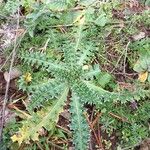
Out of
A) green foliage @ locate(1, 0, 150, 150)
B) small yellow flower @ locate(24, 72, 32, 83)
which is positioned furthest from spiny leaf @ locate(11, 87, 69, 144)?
small yellow flower @ locate(24, 72, 32, 83)

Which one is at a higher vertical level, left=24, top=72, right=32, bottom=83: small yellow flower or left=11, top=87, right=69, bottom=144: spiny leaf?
left=24, top=72, right=32, bottom=83: small yellow flower

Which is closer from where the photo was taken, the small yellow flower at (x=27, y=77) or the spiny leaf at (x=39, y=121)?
the spiny leaf at (x=39, y=121)

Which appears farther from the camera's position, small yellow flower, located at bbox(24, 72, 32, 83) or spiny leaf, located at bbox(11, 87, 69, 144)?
small yellow flower, located at bbox(24, 72, 32, 83)

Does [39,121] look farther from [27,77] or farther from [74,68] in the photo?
[74,68]

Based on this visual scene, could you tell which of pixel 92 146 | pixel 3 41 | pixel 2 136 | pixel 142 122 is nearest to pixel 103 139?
pixel 92 146

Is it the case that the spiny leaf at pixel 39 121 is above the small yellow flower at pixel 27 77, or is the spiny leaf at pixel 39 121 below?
below

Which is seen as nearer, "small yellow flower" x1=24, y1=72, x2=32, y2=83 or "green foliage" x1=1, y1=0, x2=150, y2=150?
"green foliage" x1=1, y1=0, x2=150, y2=150

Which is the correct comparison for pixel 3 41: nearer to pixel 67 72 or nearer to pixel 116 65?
pixel 67 72

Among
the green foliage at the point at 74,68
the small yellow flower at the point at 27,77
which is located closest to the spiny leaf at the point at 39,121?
the green foliage at the point at 74,68

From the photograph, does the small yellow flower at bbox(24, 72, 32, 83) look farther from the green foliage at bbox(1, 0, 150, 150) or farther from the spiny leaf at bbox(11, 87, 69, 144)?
the spiny leaf at bbox(11, 87, 69, 144)

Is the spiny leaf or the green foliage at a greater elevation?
the green foliage

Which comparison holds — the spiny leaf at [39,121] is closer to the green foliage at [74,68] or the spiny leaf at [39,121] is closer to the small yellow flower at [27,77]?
the green foliage at [74,68]
